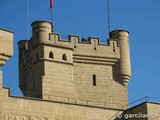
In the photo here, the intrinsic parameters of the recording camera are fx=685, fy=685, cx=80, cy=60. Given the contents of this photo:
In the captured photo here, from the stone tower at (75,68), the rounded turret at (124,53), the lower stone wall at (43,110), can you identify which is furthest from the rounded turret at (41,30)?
the lower stone wall at (43,110)

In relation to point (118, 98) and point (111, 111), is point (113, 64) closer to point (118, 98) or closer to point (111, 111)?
point (118, 98)

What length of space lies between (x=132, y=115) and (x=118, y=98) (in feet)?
Result: 14.9

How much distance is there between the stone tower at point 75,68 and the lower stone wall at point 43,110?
255cm

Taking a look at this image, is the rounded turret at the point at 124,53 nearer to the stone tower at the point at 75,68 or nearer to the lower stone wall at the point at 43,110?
the stone tower at the point at 75,68

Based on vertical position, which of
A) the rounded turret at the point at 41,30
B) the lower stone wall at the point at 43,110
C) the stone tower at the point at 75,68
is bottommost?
the lower stone wall at the point at 43,110

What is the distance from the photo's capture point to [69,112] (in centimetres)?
4316

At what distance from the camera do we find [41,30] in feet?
159

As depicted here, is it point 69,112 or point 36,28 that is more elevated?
point 36,28

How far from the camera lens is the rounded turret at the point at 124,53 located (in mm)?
49781

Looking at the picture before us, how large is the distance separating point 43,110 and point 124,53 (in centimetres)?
1046

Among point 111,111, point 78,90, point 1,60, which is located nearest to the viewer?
point 1,60

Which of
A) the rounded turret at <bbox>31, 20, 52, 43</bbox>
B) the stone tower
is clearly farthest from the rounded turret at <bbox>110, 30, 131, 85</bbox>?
the rounded turret at <bbox>31, 20, 52, 43</bbox>

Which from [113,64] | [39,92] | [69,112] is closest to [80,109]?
[69,112]

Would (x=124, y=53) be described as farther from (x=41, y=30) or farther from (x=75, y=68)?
(x=41, y=30)
